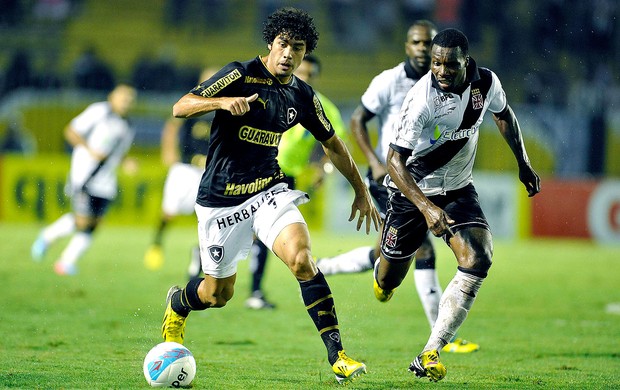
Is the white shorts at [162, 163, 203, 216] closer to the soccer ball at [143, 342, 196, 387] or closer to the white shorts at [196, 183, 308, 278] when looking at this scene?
the white shorts at [196, 183, 308, 278]

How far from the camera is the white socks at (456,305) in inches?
248

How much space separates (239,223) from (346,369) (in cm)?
126

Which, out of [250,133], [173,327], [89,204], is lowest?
[89,204]

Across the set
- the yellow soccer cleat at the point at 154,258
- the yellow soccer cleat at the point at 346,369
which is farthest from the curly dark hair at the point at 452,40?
the yellow soccer cleat at the point at 154,258

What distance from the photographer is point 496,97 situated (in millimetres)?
6723

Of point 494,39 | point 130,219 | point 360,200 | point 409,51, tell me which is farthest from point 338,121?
point 494,39

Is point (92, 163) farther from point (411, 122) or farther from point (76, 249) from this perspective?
point (411, 122)

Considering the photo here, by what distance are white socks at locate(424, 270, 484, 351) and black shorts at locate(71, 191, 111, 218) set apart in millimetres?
8167

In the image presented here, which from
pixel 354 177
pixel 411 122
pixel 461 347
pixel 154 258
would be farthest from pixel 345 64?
pixel 411 122

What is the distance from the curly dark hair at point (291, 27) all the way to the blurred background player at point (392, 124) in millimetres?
1708

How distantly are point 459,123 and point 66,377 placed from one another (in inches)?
122

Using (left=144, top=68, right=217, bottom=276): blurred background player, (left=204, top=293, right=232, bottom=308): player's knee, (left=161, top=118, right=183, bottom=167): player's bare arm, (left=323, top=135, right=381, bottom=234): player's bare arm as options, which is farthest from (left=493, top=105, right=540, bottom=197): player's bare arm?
(left=161, top=118, right=183, bottom=167): player's bare arm

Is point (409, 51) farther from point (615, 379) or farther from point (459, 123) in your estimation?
point (615, 379)

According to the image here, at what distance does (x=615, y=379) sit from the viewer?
6508mm
